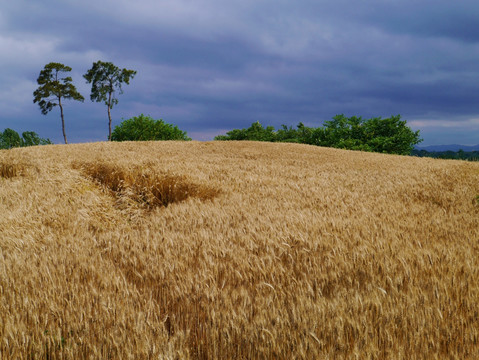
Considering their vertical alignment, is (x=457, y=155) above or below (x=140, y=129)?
below

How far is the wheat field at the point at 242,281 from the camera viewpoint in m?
1.45

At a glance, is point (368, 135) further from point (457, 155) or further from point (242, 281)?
point (242, 281)

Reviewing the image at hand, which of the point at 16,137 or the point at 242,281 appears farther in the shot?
the point at 16,137

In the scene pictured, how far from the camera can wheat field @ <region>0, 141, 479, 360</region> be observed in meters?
1.45

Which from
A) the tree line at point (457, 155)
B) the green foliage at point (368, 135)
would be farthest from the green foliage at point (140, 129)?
the tree line at point (457, 155)

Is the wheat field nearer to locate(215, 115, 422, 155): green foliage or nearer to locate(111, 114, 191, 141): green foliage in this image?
locate(215, 115, 422, 155): green foliage

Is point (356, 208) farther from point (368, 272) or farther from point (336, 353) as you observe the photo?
point (336, 353)

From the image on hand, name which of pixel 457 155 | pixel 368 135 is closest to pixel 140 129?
pixel 368 135

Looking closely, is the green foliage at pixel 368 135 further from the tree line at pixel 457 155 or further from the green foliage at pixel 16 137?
the green foliage at pixel 16 137

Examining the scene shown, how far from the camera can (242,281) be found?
2.15 metres

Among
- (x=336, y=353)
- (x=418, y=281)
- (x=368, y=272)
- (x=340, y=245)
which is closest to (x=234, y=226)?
(x=340, y=245)

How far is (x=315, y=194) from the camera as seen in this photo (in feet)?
16.8

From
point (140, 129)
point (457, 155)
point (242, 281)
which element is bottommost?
point (242, 281)

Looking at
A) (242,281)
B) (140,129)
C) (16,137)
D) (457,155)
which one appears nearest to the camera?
(242,281)
